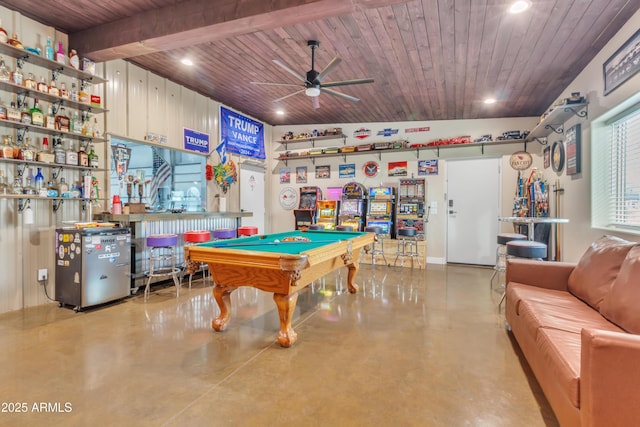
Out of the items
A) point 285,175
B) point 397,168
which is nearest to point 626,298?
point 397,168

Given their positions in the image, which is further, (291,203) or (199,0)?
(291,203)

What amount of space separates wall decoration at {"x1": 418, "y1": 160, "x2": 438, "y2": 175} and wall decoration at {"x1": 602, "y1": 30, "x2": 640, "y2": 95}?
11.1 ft

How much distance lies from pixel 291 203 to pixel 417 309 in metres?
4.94

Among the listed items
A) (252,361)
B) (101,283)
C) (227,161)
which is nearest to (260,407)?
(252,361)

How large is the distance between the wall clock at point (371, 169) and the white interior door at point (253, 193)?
2549mm

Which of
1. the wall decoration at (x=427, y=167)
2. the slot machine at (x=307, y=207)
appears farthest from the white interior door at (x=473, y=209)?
the slot machine at (x=307, y=207)

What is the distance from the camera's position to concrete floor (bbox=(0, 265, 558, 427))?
6.08 ft

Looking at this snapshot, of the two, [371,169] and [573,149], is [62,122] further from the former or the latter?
[573,149]

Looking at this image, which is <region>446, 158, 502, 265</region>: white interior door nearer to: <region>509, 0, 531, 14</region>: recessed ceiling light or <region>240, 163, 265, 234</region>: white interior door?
<region>509, 0, 531, 14</region>: recessed ceiling light

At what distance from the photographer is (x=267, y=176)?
8070 mm

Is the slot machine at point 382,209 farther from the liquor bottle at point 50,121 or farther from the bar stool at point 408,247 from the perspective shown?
the liquor bottle at point 50,121

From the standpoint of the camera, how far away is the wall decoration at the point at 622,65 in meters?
3.01

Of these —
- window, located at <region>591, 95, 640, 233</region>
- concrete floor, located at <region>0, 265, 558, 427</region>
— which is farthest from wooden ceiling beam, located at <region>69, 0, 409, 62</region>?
concrete floor, located at <region>0, 265, 558, 427</region>

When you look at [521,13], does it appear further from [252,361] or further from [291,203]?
[291,203]
